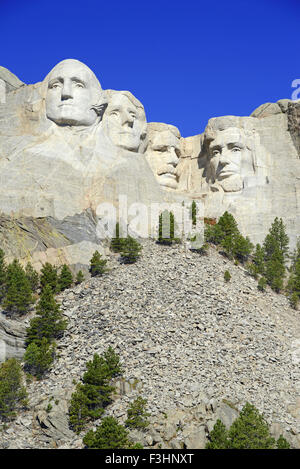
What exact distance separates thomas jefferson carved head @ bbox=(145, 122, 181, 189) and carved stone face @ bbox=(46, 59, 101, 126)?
601 centimetres

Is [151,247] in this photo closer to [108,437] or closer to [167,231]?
[167,231]

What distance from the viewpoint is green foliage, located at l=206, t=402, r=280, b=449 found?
929 inches

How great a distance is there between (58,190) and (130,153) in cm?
521

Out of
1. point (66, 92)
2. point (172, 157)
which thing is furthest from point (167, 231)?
point (172, 157)

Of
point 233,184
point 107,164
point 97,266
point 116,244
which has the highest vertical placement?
point 107,164

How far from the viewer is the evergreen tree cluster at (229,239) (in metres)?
36.1

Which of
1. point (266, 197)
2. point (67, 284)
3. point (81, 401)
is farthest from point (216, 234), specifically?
point (81, 401)

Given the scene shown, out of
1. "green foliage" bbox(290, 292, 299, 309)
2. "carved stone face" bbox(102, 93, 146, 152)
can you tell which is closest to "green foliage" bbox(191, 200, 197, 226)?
"carved stone face" bbox(102, 93, 146, 152)

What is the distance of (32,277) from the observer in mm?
31859

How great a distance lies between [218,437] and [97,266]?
1105cm

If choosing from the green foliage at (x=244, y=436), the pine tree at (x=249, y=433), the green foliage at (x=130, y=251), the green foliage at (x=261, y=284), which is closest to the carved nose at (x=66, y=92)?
the green foliage at (x=130, y=251)

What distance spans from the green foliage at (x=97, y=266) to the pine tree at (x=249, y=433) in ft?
34.2
